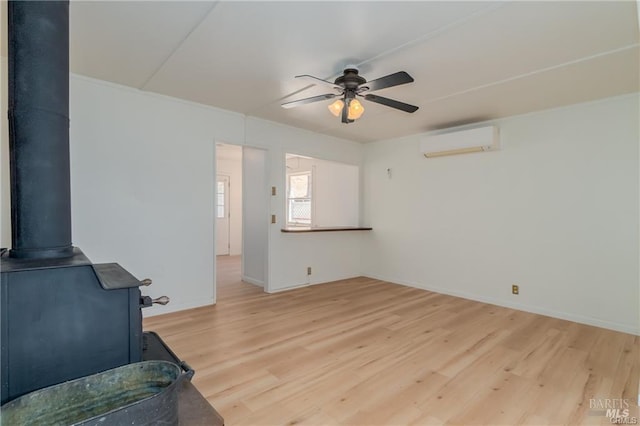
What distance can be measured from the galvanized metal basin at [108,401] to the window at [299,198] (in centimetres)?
577

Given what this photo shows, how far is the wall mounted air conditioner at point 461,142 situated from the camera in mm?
3875

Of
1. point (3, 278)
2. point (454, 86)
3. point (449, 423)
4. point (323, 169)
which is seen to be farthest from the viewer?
point (323, 169)

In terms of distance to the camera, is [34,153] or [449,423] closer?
[34,153]

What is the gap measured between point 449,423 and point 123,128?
11.6 ft

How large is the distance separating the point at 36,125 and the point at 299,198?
6.05 metres

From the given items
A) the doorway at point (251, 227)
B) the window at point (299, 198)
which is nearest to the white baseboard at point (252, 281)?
the doorway at point (251, 227)

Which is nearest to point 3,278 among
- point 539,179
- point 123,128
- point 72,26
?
point 72,26

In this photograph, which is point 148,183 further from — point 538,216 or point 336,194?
point 538,216

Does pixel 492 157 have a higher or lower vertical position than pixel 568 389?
higher

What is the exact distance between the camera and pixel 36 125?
1399 millimetres

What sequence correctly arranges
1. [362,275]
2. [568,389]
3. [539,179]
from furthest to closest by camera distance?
[362,275]
[539,179]
[568,389]

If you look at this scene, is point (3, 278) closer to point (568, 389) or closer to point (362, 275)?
point (568, 389)

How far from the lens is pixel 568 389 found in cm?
210

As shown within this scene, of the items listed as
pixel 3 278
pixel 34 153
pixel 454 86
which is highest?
pixel 454 86
